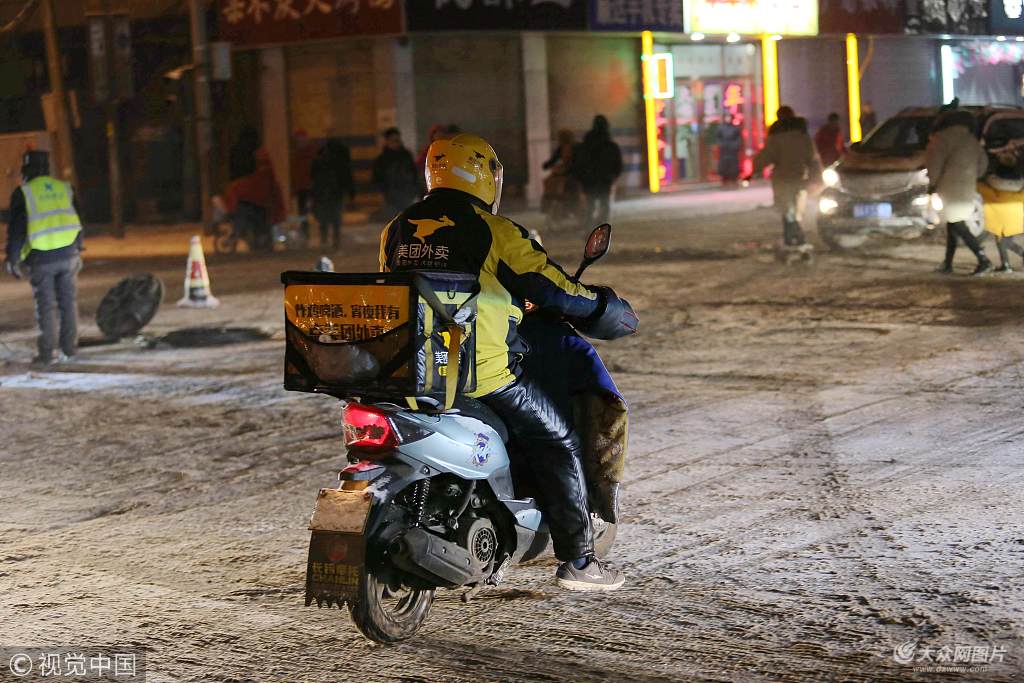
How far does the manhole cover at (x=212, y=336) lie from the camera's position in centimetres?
1270

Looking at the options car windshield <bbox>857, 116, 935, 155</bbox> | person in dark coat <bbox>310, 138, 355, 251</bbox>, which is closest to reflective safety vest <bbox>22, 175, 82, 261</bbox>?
person in dark coat <bbox>310, 138, 355, 251</bbox>

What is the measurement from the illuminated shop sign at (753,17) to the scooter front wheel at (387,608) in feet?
92.5

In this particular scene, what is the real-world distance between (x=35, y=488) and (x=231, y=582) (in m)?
2.33

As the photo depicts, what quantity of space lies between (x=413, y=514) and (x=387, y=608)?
1.26 ft

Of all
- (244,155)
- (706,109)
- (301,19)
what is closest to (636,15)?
(706,109)

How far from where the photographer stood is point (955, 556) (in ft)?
18.0

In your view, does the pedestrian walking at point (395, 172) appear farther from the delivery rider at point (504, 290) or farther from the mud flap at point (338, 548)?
the mud flap at point (338, 548)

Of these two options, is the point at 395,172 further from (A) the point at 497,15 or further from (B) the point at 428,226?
(B) the point at 428,226

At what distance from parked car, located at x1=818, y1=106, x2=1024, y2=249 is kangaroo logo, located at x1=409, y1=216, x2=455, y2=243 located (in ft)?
43.7

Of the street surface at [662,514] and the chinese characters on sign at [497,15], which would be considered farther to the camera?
the chinese characters on sign at [497,15]

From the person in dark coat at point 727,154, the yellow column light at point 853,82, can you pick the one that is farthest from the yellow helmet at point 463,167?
the yellow column light at point 853,82

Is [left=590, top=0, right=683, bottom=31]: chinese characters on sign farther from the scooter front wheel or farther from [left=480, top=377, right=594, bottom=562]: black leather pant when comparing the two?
the scooter front wheel

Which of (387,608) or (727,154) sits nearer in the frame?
(387,608)

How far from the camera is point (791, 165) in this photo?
17250 mm
